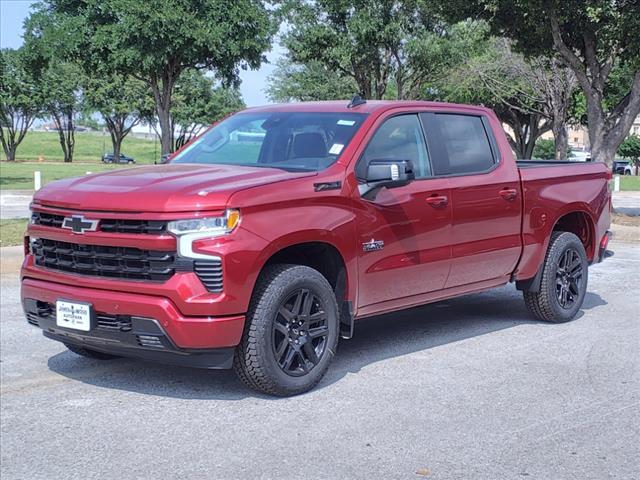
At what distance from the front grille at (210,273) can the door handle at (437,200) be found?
2.11m

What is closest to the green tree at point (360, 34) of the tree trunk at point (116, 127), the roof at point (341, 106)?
the roof at point (341, 106)

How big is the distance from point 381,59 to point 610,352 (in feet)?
84.4

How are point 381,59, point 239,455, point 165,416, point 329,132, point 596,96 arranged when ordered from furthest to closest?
point 381,59 → point 596,96 → point 329,132 → point 165,416 → point 239,455

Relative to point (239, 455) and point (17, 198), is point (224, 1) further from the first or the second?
point (239, 455)

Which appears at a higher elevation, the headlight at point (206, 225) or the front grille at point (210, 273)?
the headlight at point (206, 225)

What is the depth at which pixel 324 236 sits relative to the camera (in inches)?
229

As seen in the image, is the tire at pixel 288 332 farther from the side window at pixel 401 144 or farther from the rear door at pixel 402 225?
the side window at pixel 401 144

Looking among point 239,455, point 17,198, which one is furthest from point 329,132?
point 17,198

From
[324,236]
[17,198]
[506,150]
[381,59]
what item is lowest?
[17,198]

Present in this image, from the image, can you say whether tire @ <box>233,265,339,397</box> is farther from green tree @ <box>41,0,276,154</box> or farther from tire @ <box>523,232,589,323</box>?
green tree @ <box>41,0,276,154</box>

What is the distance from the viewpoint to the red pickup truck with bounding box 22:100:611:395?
5.23 m

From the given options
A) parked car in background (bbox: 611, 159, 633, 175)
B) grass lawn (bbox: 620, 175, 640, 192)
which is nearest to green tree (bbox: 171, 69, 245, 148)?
parked car in background (bbox: 611, 159, 633, 175)

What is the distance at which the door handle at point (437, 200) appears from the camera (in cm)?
669

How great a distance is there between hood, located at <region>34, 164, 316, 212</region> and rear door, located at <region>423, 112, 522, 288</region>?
158cm
